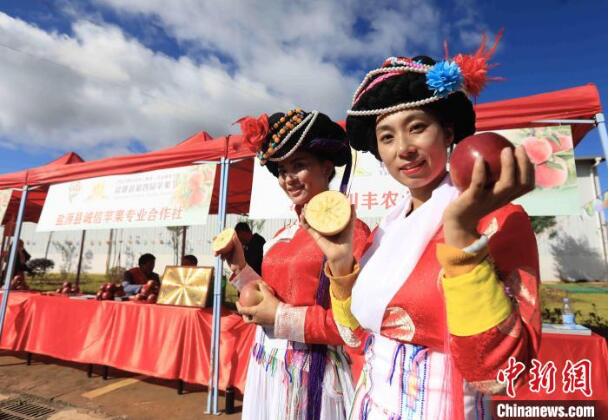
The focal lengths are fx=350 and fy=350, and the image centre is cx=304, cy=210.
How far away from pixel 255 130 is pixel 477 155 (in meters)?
1.17

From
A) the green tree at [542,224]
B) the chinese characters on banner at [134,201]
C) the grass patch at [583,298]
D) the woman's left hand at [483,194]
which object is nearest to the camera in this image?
the woman's left hand at [483,194]

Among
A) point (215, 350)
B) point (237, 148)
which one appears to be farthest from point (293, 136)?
point (215, 350)

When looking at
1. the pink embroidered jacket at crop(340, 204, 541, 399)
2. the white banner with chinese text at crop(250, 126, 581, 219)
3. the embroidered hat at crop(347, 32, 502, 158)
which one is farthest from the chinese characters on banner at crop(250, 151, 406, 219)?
the pink embroidered jacket at crop(340, 204, 541, 399)

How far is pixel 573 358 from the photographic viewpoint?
2480 mm

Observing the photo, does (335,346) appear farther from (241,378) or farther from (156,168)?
(156,168)

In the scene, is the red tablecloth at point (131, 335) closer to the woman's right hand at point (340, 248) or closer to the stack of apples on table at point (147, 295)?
the stack of apples on table at point (147, 295)

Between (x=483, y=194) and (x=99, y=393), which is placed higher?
(x=483, y=194)

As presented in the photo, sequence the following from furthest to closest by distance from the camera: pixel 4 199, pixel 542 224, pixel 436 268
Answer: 1. pixel 542 224
2. pixel 4 199
3. pixel 436 268

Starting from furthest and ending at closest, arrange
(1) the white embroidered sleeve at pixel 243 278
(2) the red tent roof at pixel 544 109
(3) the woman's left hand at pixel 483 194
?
1. (2) the red tent roof at pixel 544 109
2. (1) the white embroidered sleeve at pixel 243 278
3. (3) the woman's left hand at pixel 483 194

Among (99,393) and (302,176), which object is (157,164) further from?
(302,176)

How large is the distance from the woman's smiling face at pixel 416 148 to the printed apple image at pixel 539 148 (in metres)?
1.94

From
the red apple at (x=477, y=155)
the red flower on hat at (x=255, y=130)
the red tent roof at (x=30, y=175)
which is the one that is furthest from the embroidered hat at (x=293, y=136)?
the red tent roof at (x=30, y=175)

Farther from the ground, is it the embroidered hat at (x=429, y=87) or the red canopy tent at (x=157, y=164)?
the red canopy tent at (x=157, y=164)

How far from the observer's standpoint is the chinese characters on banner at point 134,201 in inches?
142
